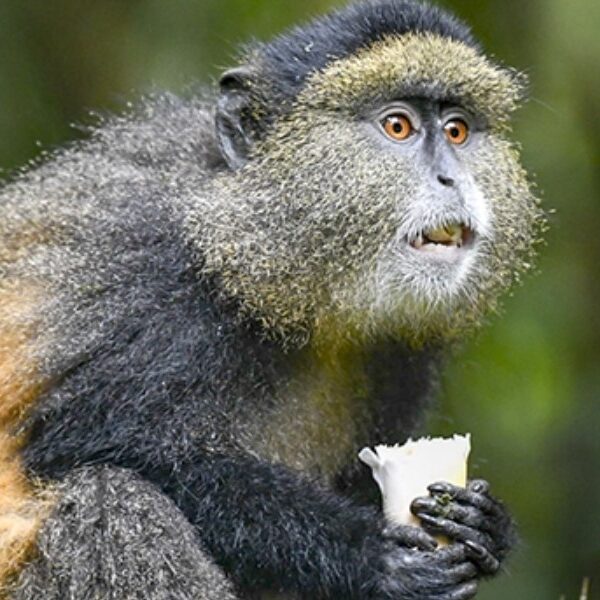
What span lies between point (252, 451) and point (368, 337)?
2.20 ft

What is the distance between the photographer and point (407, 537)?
6.84 metres

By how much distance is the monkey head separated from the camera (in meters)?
6.97

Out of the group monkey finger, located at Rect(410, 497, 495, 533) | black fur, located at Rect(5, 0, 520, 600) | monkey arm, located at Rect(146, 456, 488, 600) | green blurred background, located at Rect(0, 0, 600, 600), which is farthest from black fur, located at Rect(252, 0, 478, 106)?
green blurred background, located at Rect(0, 0, 600, 600)

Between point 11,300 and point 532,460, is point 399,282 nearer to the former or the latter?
point 11,300

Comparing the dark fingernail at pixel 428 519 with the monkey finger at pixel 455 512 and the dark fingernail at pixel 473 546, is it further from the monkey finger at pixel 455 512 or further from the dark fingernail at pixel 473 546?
the dark fingernail at pixel 473 546

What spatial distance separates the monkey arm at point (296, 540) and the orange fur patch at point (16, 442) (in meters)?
0.50

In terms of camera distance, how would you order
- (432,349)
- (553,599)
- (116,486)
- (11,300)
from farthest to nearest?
(553,599) → (432,349) → (11,300) → (116,486)

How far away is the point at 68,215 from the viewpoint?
748 cm

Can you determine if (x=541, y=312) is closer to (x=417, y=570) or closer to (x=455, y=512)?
(x=455, y=512)

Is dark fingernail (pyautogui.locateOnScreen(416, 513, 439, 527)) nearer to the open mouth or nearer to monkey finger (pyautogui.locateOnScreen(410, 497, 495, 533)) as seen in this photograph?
monkey finger (pyautogui.locateOnScreen(410, 497, 495, 533))

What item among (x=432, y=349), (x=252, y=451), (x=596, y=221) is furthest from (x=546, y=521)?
(x=252, y=451)

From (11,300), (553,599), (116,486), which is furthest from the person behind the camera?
(553,599)

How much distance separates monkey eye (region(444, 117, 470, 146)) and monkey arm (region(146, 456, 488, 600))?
4.91ft

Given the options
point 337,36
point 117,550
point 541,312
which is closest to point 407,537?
point 117,550
